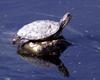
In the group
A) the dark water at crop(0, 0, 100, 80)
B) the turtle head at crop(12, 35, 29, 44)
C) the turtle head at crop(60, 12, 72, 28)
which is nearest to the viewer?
the dark water at crop(0, 0, 100, 80)

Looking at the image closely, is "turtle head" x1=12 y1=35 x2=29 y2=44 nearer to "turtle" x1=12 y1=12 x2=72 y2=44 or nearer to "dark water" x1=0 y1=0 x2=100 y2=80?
"turtle" x1=12 y1=12 x2=72 y2=44

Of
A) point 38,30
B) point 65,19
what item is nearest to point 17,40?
point 38,30

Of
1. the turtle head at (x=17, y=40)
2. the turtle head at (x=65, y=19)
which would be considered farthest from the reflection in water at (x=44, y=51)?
the turtle head at (x=65, y=19)

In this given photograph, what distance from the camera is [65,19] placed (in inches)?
370

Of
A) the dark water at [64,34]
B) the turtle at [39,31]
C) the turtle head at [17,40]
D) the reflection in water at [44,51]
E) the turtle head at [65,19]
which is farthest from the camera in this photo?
the turtle head at [65,19]

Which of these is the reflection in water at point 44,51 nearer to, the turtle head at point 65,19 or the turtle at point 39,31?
the turtle at point 39,31

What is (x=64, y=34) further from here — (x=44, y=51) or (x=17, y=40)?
(x=17, y=40)

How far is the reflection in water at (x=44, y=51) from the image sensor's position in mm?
8516

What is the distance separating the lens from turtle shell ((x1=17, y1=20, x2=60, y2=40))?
29.0 ft

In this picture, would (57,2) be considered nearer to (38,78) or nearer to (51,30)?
(51,30)

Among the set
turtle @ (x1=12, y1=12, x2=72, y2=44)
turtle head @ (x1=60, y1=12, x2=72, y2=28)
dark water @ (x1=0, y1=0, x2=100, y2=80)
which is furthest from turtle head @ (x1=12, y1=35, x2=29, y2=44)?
turtle head @ (x1=60, y1=12, x2=72, y2=28)

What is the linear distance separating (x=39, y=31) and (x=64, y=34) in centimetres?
64

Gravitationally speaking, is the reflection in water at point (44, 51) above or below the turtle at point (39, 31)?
below

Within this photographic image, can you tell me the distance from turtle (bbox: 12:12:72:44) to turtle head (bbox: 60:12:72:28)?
1.8 inches
